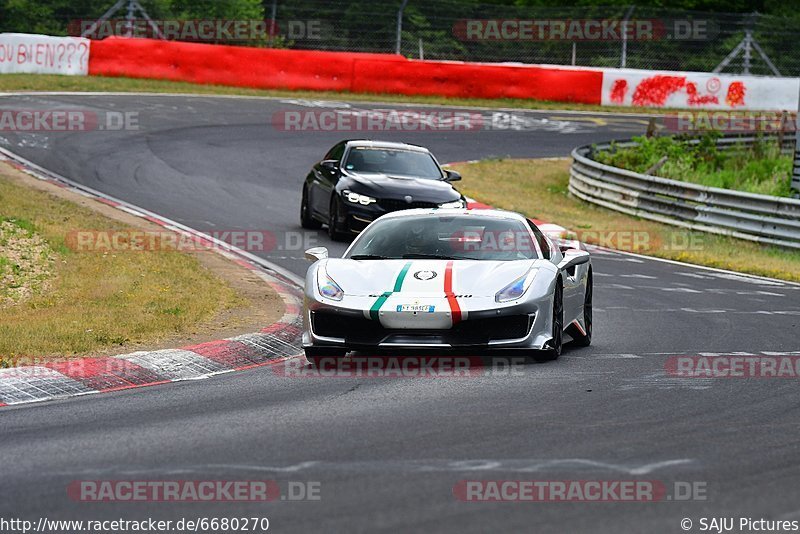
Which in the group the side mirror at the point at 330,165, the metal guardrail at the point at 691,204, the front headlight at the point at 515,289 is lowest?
the metal guardrail at the point at 691,204

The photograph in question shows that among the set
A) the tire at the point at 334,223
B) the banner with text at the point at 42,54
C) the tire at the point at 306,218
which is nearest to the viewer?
the tire at the point at 334,223

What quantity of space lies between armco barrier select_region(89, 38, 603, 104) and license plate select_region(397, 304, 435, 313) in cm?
2913

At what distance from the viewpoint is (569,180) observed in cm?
2950

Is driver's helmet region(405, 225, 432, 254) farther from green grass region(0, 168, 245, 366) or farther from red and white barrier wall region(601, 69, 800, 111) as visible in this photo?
red and white barrier wall region(601, 69, 800, 111)

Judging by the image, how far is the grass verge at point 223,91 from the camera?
3450 cm

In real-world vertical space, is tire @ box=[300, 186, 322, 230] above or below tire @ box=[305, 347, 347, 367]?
below

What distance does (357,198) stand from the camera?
1839 centimetres

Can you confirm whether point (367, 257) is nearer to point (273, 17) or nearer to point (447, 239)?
point (447, 239)

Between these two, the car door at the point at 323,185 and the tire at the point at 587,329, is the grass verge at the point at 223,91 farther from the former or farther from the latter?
the tire at the point at 587,329

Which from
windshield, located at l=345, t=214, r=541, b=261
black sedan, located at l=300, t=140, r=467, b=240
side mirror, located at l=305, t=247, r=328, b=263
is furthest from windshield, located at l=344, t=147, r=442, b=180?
side mirror, located at l=305, t=247, r=328, b=263

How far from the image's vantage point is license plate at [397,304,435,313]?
9188 mm

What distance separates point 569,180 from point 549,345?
792 inches

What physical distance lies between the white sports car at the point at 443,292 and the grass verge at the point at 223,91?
25.3 m

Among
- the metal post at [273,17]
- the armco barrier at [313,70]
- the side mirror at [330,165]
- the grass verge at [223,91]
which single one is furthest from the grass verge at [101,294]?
the metal post at [273,17]
